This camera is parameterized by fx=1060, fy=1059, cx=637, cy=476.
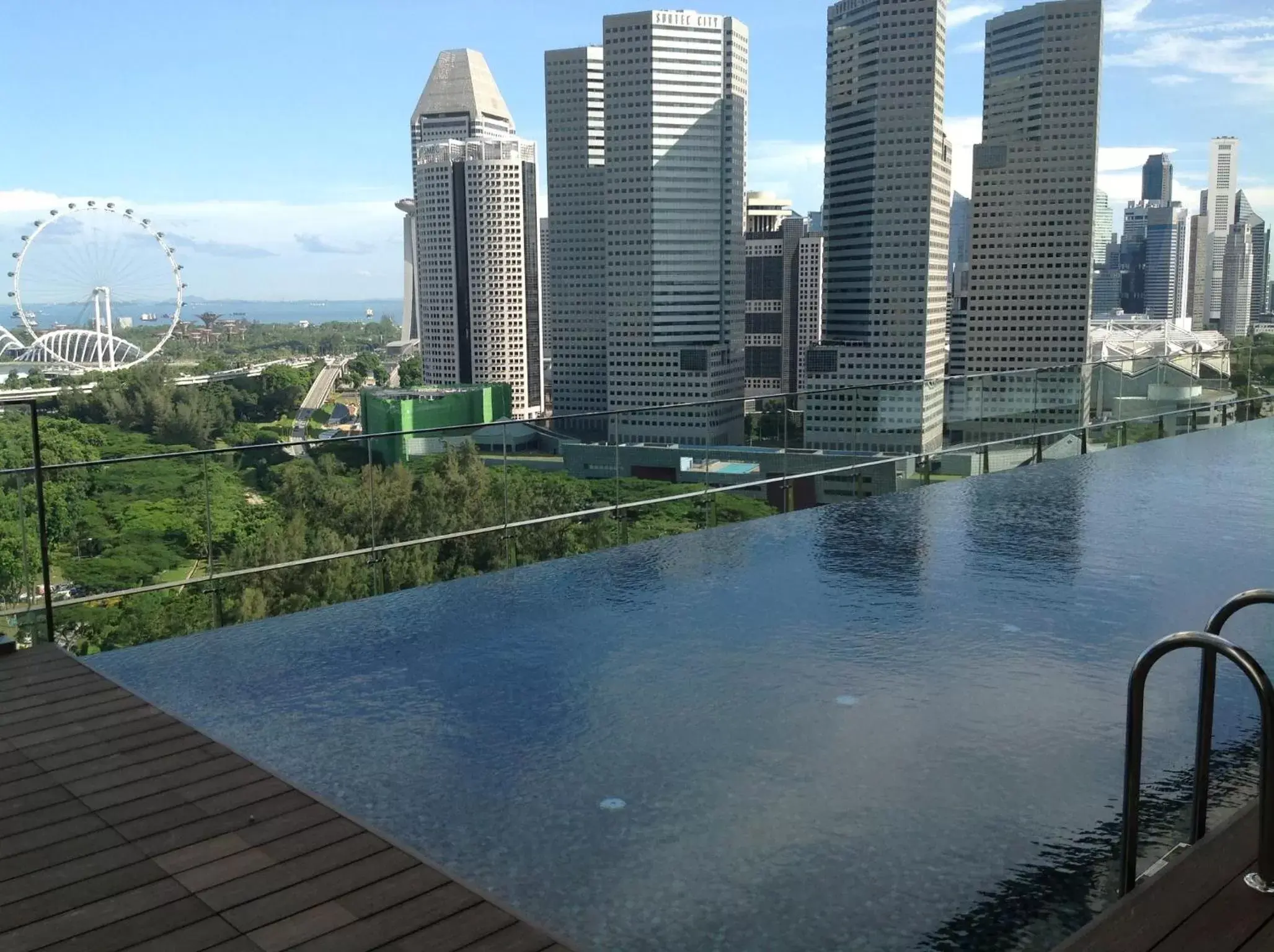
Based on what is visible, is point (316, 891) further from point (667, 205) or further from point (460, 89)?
point (460, 89)

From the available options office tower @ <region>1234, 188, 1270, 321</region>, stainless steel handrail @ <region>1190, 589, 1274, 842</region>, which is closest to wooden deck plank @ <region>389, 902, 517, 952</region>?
stainless steel handrail @ <region>1190, 589, 1274, 842</region>

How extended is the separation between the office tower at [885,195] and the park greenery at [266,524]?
305ft

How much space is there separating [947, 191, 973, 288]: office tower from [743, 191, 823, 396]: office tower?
19.3 metres

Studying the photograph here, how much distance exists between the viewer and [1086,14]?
11069 centimetres

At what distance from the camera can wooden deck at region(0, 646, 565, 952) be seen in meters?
2.01

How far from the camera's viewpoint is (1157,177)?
159 meters

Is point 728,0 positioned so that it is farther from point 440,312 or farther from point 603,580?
point 603,580

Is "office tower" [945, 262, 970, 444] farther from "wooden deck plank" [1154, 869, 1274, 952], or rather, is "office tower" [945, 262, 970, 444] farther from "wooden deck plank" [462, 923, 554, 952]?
"wooden deck plank" [462, 923, 554, 952]

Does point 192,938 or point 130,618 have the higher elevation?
point 192,938

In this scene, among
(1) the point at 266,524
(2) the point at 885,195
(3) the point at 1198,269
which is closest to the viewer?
(1) the point at 266,524

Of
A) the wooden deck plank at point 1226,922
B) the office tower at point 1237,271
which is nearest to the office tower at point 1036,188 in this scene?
the office tower at point 1237,271

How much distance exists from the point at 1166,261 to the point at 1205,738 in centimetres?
14989

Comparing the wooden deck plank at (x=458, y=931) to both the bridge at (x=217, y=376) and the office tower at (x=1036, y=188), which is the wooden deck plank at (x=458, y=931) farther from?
the office tower at (x=1036, y=188)

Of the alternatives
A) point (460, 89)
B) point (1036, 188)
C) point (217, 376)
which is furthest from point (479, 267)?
point (460, 89)
